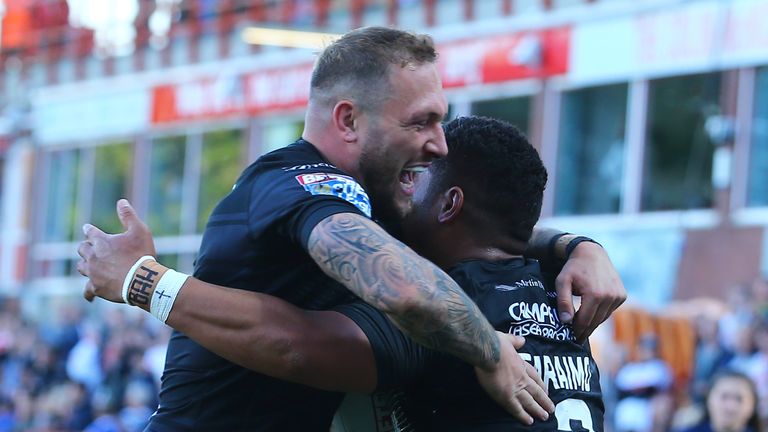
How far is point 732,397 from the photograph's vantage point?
8016mm

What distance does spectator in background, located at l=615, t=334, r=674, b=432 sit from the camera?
10508mm

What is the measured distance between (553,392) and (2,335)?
671 inches

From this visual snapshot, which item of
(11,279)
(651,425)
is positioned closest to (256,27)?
(651,425)

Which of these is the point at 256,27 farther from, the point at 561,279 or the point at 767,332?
the point at 561,279

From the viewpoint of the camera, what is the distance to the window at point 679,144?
645 inches

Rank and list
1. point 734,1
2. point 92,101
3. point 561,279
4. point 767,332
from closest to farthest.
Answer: point 561,279
point 767,332
point 734,1
point 92,101

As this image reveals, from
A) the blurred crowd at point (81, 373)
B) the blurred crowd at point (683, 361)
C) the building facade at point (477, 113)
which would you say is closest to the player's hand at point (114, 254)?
the blurred crowd at point (683, 361)

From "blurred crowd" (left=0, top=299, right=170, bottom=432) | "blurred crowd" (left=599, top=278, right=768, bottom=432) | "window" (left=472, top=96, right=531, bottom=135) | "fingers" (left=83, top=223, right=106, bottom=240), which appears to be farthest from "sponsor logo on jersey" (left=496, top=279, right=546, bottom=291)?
"window" (left=472, top=96, right=531, bottom=135)

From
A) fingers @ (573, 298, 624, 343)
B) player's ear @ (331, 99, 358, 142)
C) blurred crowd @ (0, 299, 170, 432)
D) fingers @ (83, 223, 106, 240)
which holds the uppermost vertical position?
player's ear @ (331, 99, 358, 142)

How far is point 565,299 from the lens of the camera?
13.5 feet

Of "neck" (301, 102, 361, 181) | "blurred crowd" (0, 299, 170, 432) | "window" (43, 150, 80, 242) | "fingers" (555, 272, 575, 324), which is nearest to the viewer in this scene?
"neck" (301, 102, 361, 181)

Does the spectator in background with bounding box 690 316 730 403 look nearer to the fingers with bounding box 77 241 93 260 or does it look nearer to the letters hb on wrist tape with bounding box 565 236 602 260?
the letters hb on wrist tape with bounding box 565 236 602 260

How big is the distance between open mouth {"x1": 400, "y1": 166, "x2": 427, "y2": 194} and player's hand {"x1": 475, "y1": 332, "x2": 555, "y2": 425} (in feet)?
1.66

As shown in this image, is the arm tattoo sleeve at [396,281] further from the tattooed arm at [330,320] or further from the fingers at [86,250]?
the fingers at [86,250]
